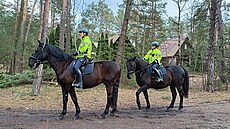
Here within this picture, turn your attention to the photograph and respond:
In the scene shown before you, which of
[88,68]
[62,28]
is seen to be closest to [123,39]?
[62,28]

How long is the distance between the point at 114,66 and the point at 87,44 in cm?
124

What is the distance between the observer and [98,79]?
27.9ft

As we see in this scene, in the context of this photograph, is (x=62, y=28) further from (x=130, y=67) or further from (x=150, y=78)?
(x=150, y=78)

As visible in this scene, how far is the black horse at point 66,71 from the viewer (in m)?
8.03

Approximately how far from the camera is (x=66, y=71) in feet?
26.6

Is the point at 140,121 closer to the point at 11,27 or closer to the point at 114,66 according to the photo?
the point at 114,66

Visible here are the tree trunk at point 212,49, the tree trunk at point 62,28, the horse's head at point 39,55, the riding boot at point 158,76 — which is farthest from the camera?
the tree trunk at point 212,49

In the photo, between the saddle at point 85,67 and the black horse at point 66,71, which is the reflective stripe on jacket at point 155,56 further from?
the saddle at point 85,67

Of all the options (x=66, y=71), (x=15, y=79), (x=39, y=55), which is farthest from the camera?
(x=15, y=79)

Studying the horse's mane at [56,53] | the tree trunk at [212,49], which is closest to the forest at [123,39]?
the tree trunk at [212,49]

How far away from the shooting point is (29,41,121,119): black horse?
803 cm

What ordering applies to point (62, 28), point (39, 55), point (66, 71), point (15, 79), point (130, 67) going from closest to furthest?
point (39, 55), point (66, 71), point (130, 67), point (62, 28), point (15, 79)

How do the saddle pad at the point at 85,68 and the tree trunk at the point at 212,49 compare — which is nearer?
the saddle pad at the point at 85,68

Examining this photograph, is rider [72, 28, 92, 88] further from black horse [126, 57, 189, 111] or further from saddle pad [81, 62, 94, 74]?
black horse [126, 57, 189, 111]
